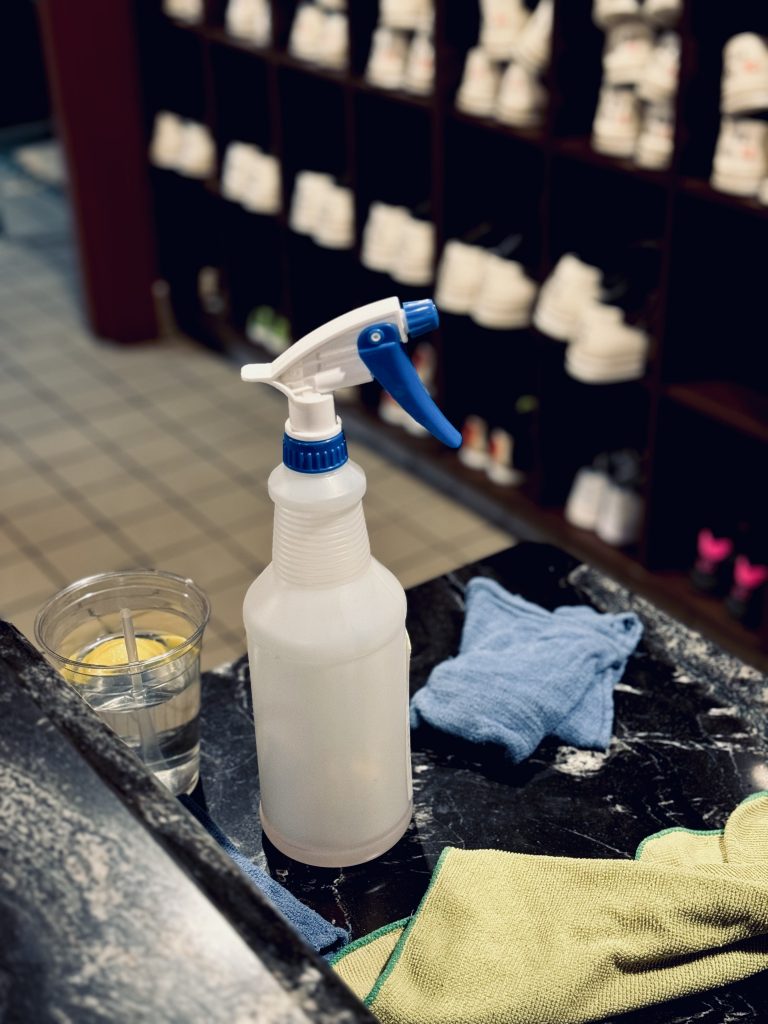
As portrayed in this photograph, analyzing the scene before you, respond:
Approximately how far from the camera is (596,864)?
941mm

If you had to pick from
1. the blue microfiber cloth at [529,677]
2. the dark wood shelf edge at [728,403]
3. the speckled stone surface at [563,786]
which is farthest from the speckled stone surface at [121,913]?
the dark wood shelf edge at [728,403]

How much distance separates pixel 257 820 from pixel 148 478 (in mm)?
2404

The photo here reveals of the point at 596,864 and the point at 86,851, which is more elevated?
the point at 86,851

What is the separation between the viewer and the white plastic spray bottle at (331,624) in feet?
2.75

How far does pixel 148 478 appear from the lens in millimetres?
3359

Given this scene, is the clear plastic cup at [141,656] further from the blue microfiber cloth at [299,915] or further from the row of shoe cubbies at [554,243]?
the row of shoe cubbies at [554,243]

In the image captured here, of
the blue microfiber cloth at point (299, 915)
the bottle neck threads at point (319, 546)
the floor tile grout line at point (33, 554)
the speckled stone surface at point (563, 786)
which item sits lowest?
the floor tile grout line at point (33, 554)

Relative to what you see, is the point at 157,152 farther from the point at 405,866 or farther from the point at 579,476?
the point at 405,866

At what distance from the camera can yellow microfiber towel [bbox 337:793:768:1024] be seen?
84cm

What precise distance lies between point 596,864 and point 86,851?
43 centimetres

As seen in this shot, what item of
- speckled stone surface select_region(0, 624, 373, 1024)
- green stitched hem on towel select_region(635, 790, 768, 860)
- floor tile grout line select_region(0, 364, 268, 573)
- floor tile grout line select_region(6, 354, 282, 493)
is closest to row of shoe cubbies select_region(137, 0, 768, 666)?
floor tile grout line select_region(6, 354, 282, 493)

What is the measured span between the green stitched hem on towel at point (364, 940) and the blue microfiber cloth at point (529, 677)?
0.22 meters

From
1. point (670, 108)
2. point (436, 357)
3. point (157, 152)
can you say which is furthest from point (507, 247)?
point (157, 152)

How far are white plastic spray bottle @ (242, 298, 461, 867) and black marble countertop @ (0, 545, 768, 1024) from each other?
65 millimetres
